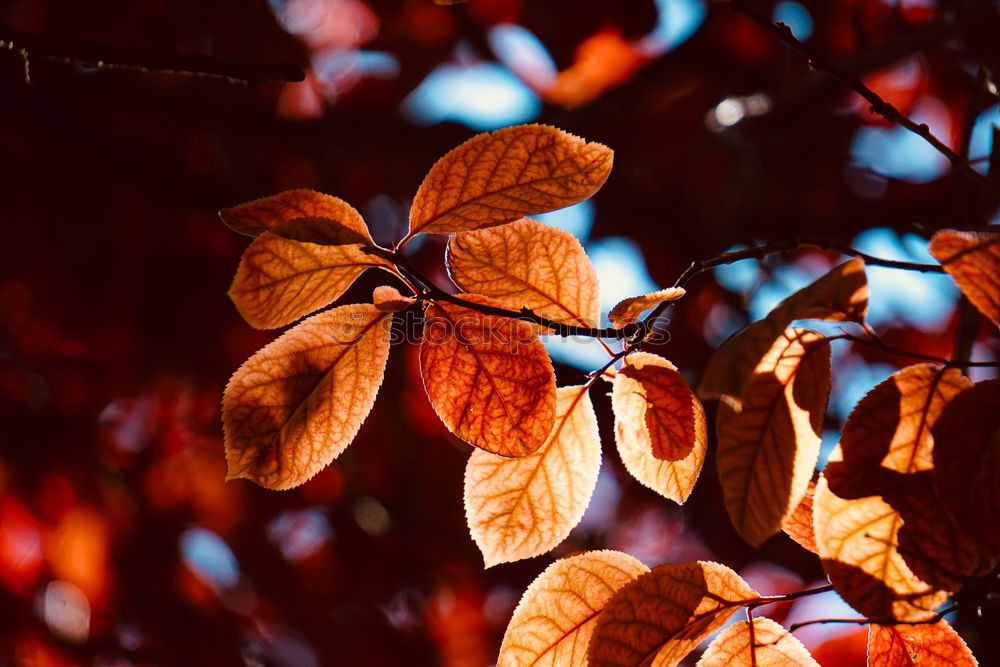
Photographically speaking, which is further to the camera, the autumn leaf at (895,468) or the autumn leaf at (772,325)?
the autumn leaf at (895,468)

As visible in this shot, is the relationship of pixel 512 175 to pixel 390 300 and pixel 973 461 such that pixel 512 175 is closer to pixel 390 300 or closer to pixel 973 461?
pixel 390 300

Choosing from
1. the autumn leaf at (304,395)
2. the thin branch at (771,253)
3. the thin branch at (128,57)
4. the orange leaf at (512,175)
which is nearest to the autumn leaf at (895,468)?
the thin branch at (771,253)

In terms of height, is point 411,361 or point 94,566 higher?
point 411,361

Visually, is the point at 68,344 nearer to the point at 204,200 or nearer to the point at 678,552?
the point at 204,200

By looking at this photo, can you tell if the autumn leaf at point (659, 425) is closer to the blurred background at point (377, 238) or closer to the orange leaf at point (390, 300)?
the orange leaf at point (390, 300)

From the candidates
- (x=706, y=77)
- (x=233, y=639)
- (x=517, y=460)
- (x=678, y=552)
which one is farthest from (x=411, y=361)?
(x=517, y=460)

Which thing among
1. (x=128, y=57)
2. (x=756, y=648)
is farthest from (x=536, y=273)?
(x=128, y=57)
